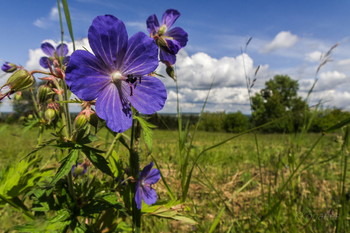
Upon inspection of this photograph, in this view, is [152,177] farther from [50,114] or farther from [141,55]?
[141,55]

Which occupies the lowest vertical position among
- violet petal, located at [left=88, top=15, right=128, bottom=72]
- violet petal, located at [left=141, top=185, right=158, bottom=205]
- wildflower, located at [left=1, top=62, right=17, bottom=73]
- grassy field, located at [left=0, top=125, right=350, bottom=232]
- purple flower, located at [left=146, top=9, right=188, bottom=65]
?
grassy field, located at [left=0, top=125, right=350, bottom=232]

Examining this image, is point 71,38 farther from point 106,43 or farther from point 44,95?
point 44,95

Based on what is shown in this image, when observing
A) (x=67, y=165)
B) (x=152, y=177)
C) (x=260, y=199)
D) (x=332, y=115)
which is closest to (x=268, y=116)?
(x=332, y=115)

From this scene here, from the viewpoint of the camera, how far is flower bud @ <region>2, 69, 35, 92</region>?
1.07 metres

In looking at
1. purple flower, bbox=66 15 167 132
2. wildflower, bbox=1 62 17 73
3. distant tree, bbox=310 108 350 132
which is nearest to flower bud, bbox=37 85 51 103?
wildflower, bbox=1 62 17 73

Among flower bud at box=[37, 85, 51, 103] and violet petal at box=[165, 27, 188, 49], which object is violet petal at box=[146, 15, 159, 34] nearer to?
violet petal at box=[165, 27, 188, 49]

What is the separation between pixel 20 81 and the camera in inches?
42.5

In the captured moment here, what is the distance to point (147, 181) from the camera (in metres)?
1.42

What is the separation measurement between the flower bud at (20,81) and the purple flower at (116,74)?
35cm

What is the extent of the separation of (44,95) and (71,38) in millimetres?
310

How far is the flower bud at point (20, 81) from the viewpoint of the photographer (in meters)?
1.07

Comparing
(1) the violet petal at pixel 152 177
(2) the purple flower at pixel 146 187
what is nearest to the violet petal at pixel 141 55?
(2) the purple flower at pixel 146 187

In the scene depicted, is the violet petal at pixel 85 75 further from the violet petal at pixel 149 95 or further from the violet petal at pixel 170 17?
the violet petal at pixel 170 17

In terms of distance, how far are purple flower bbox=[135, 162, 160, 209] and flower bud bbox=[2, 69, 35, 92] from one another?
2.06ft
